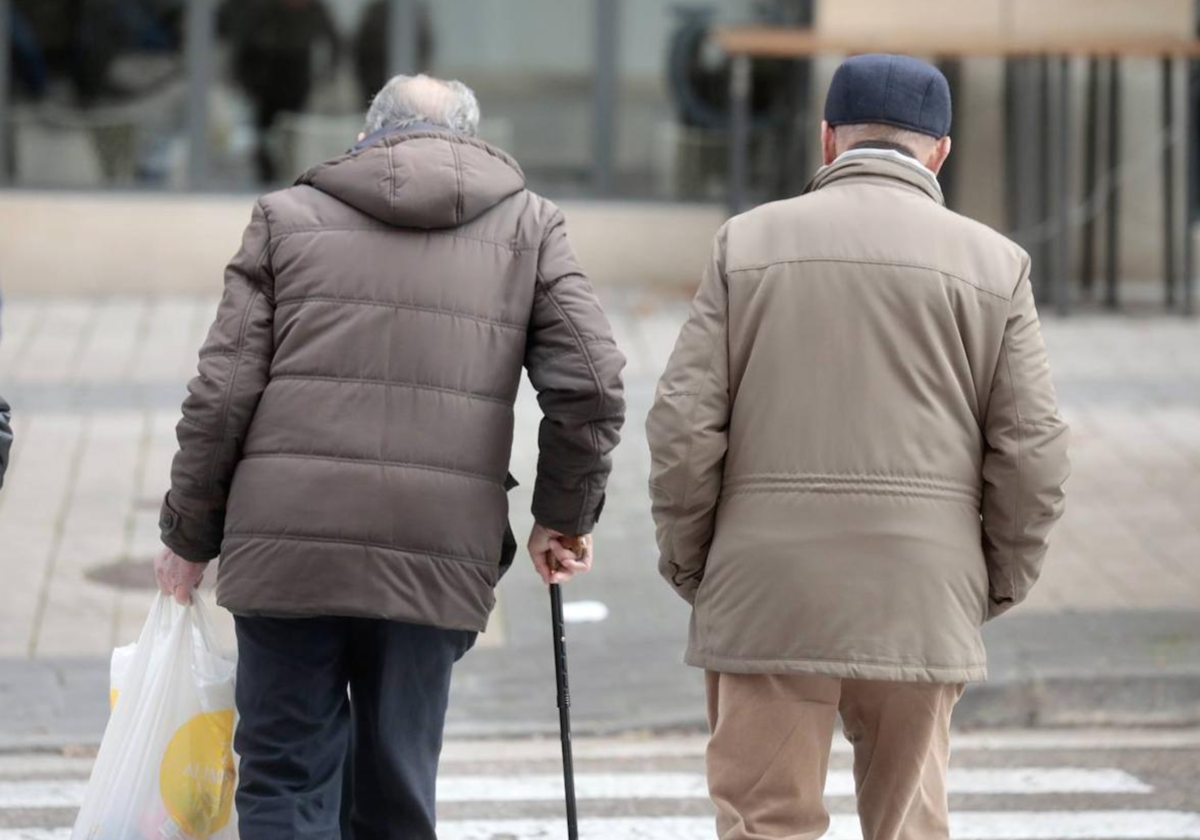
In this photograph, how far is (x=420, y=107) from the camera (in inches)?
161

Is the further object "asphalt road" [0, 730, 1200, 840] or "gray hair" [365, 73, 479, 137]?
"asphalt road" [0, 730, 1200, 840]

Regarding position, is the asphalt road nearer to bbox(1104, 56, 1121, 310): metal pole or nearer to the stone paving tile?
the stone paving tile

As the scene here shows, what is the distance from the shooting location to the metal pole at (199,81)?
13125 millimetres

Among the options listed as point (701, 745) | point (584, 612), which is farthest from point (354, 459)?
point (584, 612)

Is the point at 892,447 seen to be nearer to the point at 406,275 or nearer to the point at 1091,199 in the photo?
the point at 406,275

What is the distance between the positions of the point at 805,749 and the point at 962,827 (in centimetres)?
184

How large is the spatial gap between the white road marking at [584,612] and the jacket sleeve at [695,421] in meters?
3.47

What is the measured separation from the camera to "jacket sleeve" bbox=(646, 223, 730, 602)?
12.4 feet

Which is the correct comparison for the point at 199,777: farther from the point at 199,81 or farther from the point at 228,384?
the point at 199,81

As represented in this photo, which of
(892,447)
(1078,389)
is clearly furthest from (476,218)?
(1078,389)

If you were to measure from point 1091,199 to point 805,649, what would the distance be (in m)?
10.1

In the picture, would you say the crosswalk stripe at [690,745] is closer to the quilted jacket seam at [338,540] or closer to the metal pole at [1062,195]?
the quilted jacket seam at [338,540]

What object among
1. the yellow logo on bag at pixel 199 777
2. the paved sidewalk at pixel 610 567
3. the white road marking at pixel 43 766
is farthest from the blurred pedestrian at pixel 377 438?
the paved sidewalk at pixel 610 567

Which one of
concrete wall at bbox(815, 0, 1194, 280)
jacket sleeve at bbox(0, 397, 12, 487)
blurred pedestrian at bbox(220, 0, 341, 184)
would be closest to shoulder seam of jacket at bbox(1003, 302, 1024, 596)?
jacket sleeve at bbox(0, 397, 12, 487)
